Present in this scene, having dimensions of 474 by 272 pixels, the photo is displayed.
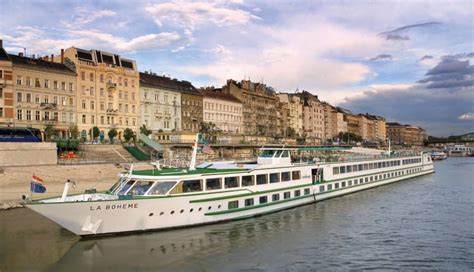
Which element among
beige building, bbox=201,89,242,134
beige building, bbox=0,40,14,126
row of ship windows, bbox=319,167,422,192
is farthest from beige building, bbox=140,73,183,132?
row of ship windows, bbox=319,167,422,192

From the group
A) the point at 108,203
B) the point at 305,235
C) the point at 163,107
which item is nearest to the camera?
the point at 108,203

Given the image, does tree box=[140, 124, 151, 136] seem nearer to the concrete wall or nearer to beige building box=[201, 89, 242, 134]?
beige building box=[201, 89, 242, 134]

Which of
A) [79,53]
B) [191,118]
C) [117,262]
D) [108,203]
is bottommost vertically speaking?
[117,262]

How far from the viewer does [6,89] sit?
55.8 metres

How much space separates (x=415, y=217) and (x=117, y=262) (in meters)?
20.0

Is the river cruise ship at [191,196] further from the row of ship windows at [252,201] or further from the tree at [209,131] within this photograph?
→ the tree at [209,131]

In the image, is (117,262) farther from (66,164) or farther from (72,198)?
(66,164)

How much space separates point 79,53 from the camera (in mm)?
66562

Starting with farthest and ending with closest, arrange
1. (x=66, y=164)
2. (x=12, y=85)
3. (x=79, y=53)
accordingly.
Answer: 1. (x=79, y=53)
2. (x=12, y=85)
3. (x=66, y=164)

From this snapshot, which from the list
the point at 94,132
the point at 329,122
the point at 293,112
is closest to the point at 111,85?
the point at 94,132

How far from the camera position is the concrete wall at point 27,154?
1656 inches

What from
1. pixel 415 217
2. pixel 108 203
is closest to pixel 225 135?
pixel 415 217

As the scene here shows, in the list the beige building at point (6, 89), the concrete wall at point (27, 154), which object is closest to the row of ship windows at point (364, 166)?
the concrete wall at point (27, 154)

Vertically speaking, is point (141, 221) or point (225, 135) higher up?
point (225, 135)
